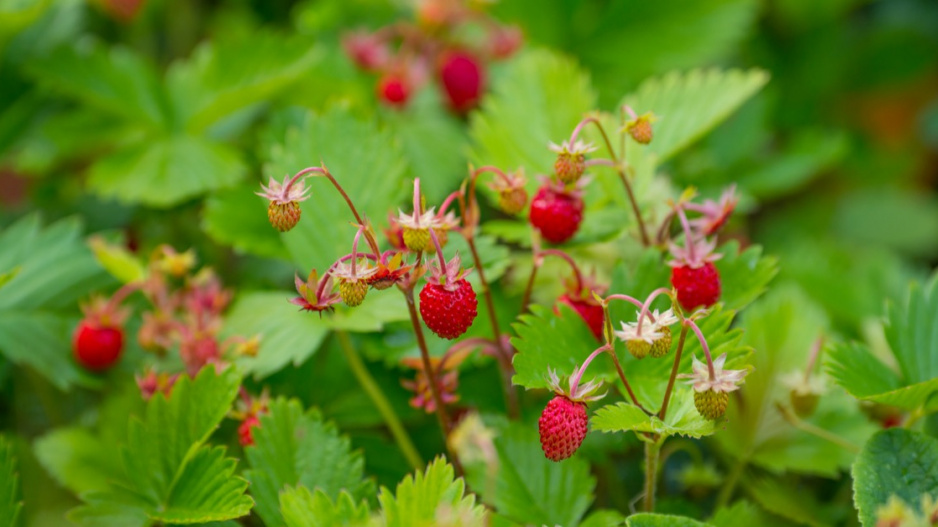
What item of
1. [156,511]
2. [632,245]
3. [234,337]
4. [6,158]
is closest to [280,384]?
[234,337]

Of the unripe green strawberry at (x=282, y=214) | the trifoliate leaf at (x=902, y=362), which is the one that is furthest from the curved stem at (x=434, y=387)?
the trifoliate leaf at (x=902, y=362)

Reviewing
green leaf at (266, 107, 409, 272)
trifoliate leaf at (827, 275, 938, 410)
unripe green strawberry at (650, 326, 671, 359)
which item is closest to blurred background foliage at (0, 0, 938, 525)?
green leaf at (266, 107, 409, 272)

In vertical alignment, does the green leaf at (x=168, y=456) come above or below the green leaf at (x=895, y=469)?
above

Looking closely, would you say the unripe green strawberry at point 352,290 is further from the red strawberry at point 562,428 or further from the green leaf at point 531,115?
the green leaf at point 531,115

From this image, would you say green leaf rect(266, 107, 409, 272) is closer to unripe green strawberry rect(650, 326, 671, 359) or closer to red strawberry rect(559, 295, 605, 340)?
red strawberry rect(559, 295, 605, 340)

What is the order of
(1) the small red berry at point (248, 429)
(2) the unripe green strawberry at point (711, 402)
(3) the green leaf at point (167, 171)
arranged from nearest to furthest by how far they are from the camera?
(2) the unripe green strawberry at point (711, 402)
(1) the small red berry at point (248, 429)
(3) the green leaf at point (167, 171)
